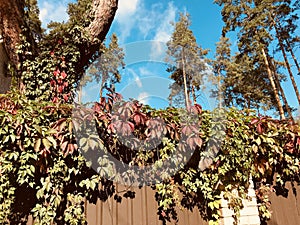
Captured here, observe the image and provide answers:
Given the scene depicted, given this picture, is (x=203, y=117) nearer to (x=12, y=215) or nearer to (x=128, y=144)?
(x=128, y=144)

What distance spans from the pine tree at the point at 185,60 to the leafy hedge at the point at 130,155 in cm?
1299

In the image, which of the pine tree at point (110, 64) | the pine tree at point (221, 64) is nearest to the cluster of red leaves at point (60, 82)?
the pine tree at point (110, 64)

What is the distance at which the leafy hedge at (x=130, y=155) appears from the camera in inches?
88.0

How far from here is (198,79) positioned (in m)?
16.4

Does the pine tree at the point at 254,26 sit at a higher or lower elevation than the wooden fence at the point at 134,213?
higher

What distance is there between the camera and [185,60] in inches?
639

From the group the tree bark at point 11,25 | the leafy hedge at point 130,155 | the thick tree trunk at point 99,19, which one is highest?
the thick tree trunk at point 99,19

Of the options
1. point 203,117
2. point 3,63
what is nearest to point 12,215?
point 203,117

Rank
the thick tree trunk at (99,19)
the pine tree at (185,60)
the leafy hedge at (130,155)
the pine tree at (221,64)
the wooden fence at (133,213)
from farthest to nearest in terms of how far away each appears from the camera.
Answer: the pine tree at (221,64) < the pine tree at (185,60) < the thick tree trunk at (99,19) < the wooden fence at (133,213) < the leafy hedge at (130,155)

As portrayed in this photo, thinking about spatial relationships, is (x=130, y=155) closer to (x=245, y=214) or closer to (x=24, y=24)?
(x=245, y=214)

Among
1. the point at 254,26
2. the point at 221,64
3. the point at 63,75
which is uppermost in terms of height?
the point at 221,64

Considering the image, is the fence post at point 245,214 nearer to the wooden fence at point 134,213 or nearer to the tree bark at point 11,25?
the wooden fence at point 134,213

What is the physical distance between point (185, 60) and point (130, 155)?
→ 14390 millimetres

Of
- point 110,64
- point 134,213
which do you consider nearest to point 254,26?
point 110,64
